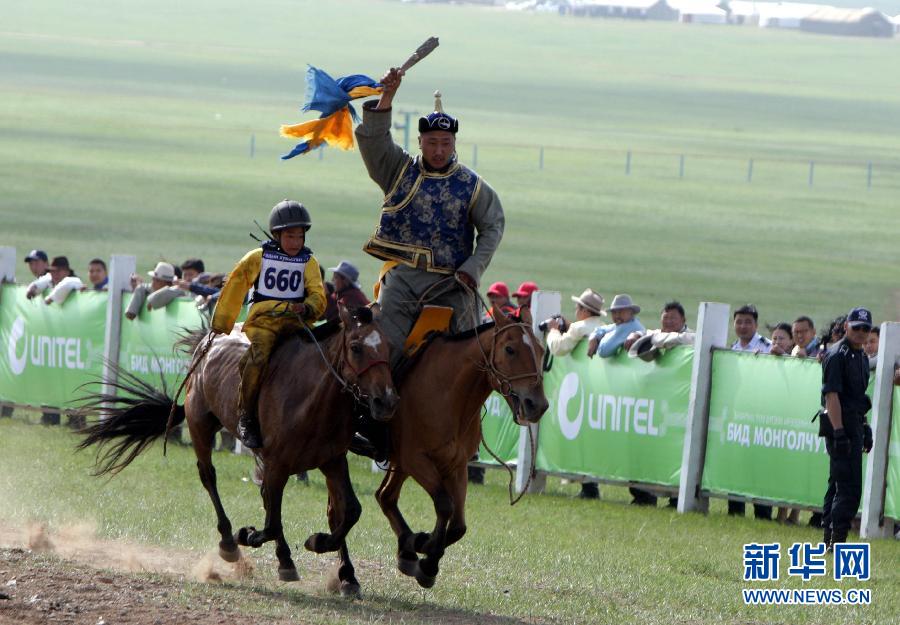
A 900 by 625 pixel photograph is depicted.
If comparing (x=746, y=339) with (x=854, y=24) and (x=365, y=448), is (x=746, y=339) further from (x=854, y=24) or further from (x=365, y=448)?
(x=854, y=24)

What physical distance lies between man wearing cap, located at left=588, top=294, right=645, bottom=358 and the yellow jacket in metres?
5.35

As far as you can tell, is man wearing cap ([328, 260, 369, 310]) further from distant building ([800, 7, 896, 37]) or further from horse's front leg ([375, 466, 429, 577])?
distant building ([800, 7, 896, 37])

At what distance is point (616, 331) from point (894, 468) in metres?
3.01

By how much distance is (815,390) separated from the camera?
13.3m

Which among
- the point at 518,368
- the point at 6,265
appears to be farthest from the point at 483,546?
the point at 6,265

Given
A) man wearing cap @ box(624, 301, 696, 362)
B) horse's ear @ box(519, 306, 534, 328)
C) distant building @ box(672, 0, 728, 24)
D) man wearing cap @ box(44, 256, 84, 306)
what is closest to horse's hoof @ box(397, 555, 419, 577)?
horse's ear @ box(519, 306, 534, 328)

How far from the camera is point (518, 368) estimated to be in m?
8.79

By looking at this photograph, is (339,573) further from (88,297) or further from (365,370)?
(88,297)

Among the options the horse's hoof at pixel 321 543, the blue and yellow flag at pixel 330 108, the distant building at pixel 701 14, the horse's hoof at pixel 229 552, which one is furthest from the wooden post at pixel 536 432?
the distant building at pixel 701 14

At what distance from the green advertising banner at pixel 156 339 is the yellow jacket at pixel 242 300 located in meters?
7.84

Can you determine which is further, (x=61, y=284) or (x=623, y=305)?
(x=61, y=284)

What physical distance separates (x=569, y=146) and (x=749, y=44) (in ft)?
261

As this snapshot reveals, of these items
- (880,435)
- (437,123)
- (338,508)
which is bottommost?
(338,508)

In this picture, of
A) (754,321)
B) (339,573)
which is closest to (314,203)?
(754,321)
